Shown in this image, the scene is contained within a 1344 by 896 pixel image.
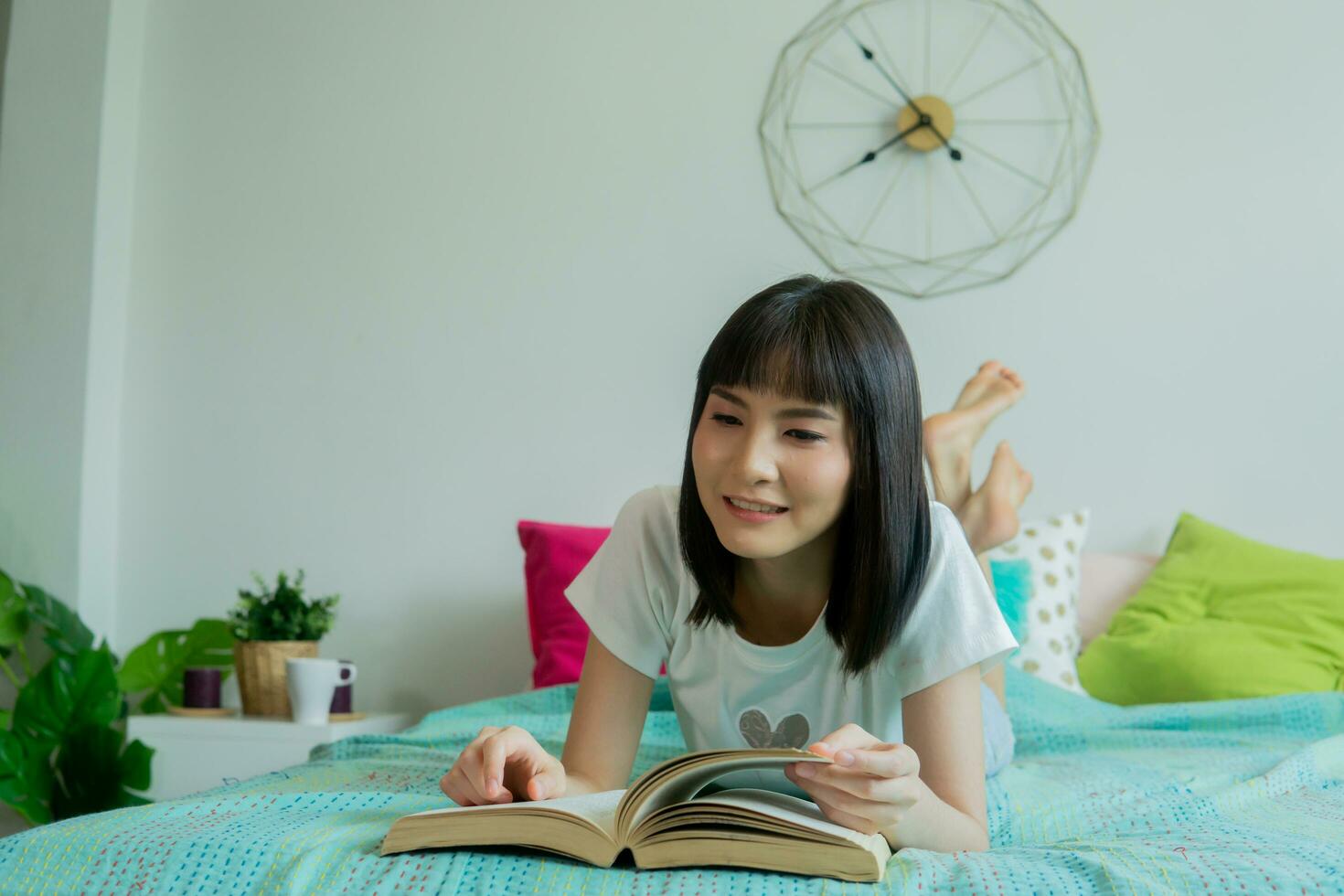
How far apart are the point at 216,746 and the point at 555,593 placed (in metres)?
0.70

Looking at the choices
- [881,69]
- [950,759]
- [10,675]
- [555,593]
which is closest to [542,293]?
[555,593]

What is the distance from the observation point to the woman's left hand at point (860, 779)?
2.84ft

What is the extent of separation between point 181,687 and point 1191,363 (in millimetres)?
2202

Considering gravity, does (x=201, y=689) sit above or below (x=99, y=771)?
above

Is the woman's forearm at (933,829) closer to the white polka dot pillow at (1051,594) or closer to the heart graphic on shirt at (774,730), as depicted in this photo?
the heart graphic on shirt at (774,730)

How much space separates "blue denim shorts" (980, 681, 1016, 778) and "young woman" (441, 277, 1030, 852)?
314 millimetres

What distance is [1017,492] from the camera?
2.03 m

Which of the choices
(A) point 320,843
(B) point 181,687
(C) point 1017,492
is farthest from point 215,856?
(B) point 181,687

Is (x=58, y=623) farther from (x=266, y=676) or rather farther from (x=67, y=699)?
(x=266, y=676)

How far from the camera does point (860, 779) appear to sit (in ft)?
2.87

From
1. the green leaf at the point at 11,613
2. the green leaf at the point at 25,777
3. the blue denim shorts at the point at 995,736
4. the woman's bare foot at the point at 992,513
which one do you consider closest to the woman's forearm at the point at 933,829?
the blue denim shorts at the point at 995,736

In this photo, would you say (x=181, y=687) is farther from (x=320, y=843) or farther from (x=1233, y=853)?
(x=1233, y=853)

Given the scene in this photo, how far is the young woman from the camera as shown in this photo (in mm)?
1086

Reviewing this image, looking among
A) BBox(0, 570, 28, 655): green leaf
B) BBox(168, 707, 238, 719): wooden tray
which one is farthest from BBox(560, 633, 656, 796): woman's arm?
BBox(0, 570, 28, 655): green leaf
